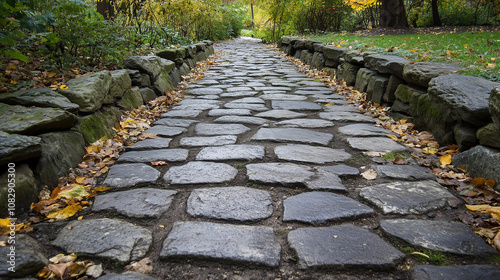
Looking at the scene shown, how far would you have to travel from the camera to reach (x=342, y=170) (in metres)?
2.36

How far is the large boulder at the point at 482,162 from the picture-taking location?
2.03 m

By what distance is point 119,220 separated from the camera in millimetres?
1772

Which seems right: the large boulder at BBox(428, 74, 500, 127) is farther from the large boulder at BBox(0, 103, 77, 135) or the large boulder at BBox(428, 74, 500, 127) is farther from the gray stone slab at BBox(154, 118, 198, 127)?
the large boulder at BBox(0, 103, 77, 135)

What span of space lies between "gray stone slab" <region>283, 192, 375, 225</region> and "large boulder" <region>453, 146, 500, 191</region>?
90 cm

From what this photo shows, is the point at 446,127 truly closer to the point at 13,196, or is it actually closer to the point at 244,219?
the point at 244,219

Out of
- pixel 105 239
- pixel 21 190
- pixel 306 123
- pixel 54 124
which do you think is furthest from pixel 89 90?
pixel 306 123

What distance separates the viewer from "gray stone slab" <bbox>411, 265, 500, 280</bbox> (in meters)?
1.33

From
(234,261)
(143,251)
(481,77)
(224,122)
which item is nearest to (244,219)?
(234,261)

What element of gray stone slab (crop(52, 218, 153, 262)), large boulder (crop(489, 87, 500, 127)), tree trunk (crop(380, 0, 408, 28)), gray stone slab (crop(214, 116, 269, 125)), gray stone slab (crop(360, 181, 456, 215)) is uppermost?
tree trunk (crop(380, 0, 408, 28))

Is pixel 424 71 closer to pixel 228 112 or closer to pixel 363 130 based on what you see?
pixel 363 130

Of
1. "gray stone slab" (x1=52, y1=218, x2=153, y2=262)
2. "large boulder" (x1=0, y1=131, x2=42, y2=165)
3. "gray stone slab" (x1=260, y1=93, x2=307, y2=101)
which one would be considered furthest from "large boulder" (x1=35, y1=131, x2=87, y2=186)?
"gray stone slab" (x1=260, y1=93, x2=307, y2=101)

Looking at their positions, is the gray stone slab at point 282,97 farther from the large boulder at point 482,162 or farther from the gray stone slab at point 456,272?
the gray stone slab at point 456,272

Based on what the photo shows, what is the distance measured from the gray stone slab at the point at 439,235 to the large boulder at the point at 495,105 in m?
0.81

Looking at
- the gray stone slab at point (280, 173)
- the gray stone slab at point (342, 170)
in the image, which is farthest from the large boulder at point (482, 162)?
the gray stone slab at point (280, 173)
